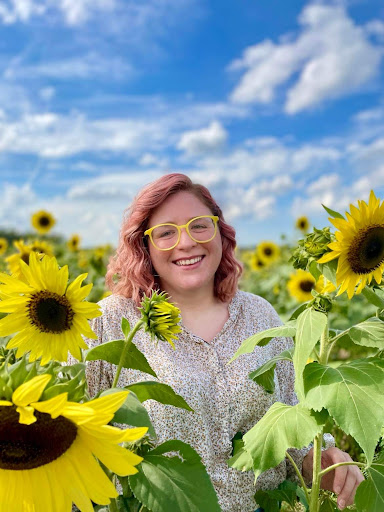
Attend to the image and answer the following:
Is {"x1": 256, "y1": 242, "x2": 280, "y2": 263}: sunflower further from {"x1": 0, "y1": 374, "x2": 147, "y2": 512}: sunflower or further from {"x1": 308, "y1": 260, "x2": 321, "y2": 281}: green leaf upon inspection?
{"x1": 0, "y1": 374, "x2": 147, "y2": 512}: sunflower

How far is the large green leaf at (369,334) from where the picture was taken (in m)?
1.36

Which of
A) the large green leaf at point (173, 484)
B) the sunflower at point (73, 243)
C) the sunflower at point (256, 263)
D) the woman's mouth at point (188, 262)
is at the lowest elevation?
the large green leaf at point (173, 484)

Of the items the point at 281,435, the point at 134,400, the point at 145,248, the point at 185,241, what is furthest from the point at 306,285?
the point at 134,400

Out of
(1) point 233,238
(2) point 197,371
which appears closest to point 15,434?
→ (2) point 197,371

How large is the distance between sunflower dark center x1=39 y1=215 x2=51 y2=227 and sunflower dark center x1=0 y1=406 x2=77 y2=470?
214 inches

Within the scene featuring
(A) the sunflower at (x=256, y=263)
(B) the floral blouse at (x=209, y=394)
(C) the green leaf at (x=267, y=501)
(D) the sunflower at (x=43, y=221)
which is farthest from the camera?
(A) the sunflower at (x=256, y=263)

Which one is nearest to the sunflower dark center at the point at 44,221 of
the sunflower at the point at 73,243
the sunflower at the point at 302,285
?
the sunflower at the point at 73,243

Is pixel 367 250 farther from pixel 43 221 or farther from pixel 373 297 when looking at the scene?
pixel 43 221

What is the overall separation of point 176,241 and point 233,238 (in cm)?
45

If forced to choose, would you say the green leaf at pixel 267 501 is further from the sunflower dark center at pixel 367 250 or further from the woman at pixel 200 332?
the sunflower dark center at pixel 367 250

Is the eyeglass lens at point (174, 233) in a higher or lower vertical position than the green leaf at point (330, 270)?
higher

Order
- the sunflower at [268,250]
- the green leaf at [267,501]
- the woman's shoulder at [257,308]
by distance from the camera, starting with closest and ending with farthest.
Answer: the green leaf at [267,501]
the woman's shoulder at [257,308]
the sunflower at [268,250]

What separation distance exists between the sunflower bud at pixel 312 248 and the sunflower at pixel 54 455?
2.04ft

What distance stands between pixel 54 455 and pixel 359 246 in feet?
2.70
